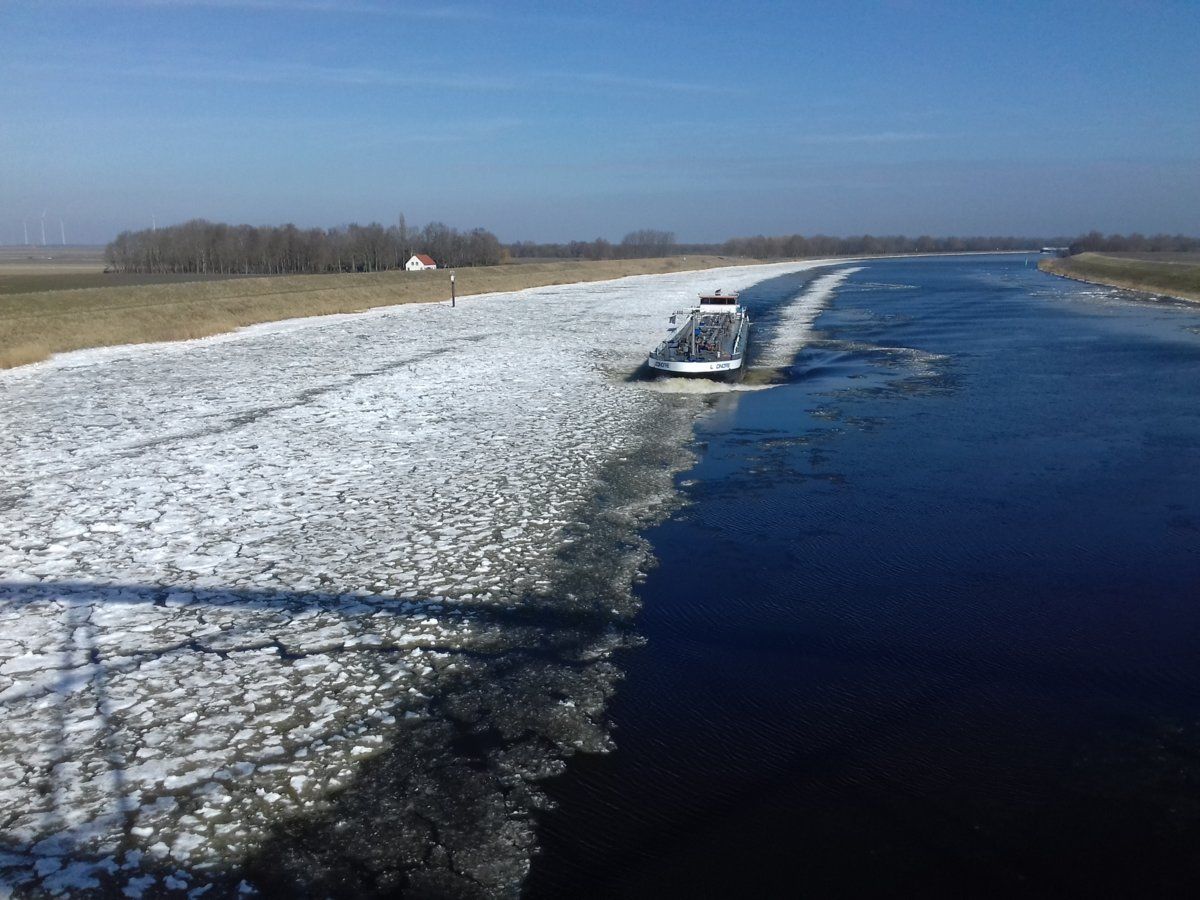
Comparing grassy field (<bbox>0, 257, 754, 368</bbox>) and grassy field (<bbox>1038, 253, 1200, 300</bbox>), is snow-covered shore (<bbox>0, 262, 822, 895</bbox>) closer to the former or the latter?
grassy field (<bbox>0, 257, 754, 368</bbox>)

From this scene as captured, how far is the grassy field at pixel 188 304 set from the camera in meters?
28.9

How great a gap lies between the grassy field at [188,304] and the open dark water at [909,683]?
22449 mm

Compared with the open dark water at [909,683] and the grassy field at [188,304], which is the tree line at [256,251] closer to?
the grassy field at [188,304]

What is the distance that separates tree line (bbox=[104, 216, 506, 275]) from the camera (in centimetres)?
9281

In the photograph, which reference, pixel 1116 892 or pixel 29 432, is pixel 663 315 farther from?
pixel 1116 892

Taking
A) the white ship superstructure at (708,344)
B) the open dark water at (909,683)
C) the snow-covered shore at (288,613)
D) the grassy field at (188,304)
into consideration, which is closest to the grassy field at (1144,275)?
the white ship superstructure at (708,344)

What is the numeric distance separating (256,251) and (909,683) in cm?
9763

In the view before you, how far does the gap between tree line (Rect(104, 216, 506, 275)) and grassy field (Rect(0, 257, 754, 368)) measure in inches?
1269

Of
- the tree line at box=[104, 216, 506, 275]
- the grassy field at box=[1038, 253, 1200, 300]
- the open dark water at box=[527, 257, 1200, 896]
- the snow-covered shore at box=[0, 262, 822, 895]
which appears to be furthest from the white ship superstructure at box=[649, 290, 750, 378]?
the tree line at box=[104, 216, 506, 275]

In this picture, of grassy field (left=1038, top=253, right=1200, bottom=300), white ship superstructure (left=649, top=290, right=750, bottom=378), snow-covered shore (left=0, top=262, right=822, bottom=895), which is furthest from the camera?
grassy field (left=1038, top=253, right=1200, bottom=300)

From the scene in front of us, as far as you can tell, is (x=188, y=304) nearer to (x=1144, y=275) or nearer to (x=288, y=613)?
(x=288, y=613)

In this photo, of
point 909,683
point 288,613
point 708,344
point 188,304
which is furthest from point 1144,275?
point 288,613

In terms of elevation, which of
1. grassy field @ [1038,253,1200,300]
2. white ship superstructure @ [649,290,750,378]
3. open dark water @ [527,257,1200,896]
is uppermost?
grassy field @ [1038,253,1200,300]

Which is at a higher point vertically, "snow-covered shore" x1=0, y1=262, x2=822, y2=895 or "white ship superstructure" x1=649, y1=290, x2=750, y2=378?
Result: "white ship superstructure" x1=649, y1=290, x2=750, y2=378
